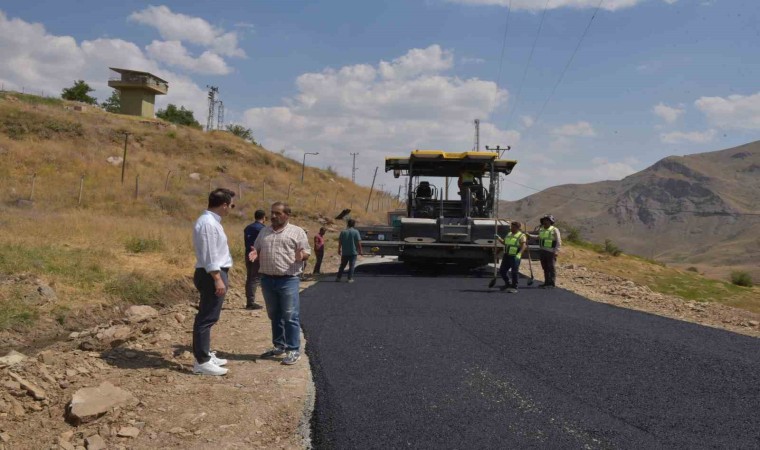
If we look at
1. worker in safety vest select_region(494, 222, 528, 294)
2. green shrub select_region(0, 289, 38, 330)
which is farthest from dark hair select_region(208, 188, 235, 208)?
worker in safety vest select_region(494, 222, 528, 294)

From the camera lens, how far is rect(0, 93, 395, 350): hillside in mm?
9055

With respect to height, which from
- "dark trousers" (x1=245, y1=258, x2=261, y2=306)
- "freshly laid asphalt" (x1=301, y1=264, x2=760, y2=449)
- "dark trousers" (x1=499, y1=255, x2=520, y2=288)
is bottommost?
"freshly laid asphalt" (x1=301, y1=264, x2=760, y2=449)

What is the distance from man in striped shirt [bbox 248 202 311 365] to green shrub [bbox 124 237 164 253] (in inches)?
348

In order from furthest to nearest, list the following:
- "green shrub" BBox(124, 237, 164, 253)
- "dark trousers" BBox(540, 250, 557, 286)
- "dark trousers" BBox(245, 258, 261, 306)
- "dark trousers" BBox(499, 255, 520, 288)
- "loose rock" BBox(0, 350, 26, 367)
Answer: "green shrub" BBox(124, 237, 164, 253) < "dark trousers" BBox(540, 250, 557, 286) < "dark trousers" BBox(499, 255, 520, 288) < "dark trousers" BBox(245, 258, 261, 306) < "loose rock" BBox(0, 350, 26, 367)

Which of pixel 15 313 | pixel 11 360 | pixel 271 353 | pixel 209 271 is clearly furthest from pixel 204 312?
pixel 15 313

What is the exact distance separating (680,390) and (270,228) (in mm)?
4086

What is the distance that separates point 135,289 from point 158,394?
18.9ft

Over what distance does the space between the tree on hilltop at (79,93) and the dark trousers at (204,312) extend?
68917 millimetres

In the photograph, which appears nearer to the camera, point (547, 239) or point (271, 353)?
point (271, 353)

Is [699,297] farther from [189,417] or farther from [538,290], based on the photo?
[189,417]

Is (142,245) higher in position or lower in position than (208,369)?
higher

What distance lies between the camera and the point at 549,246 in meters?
11.8

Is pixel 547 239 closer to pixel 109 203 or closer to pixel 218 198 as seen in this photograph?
pixel 218 198

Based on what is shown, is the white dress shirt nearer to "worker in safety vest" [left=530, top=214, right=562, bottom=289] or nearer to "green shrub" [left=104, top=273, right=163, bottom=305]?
"green shrub" [left=104, top=273, right=163, bottom=305]
